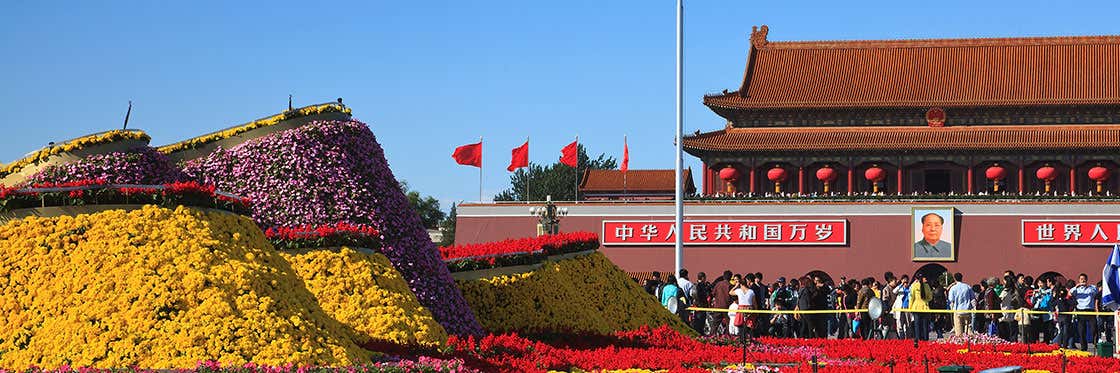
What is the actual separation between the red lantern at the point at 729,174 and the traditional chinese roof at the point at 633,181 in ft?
39.9

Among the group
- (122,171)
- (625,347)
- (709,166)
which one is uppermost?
(709,166)

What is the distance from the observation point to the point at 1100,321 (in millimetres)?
22797

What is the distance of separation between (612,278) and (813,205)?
26.9m

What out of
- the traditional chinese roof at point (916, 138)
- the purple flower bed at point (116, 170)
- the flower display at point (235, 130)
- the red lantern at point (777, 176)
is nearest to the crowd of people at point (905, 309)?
the flower display at point (235, 130)

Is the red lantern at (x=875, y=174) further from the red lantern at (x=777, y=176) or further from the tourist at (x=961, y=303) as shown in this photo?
the tourist at (x=961, y=303)

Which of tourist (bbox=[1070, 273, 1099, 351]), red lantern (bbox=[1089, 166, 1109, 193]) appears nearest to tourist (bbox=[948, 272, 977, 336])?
tourist (bbox=[1070, 273, 1099, 351])

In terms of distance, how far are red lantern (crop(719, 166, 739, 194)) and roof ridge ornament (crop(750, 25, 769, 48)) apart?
585 centimetres

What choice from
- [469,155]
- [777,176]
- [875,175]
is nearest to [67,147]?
[469,155]

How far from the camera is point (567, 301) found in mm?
17938

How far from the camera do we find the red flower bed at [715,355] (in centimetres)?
1434

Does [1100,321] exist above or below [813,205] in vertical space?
below

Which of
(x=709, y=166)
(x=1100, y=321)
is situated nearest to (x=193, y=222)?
(x=1100, y=321)

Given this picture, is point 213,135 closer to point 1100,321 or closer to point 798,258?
point 1100,321

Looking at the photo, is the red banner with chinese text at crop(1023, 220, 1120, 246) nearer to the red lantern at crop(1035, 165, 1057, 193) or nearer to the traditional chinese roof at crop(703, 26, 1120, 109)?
the red lantern at crop(1035, 165, 1057, 193)
